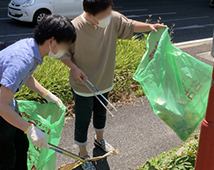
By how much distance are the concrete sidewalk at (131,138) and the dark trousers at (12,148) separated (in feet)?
2.36

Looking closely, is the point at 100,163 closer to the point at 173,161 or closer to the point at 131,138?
the point at 131,138

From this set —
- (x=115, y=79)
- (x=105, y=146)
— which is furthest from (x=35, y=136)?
(x=115, y=79)

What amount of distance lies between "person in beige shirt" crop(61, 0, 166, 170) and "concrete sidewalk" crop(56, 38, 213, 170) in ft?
0.98

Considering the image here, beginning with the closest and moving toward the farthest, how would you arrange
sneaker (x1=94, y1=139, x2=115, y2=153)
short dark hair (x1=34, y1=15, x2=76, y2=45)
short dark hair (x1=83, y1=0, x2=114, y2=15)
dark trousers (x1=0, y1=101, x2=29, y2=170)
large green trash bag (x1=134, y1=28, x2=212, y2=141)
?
short dark hair (x1=34, y1=15, x2=76, y2=45)
dark trousers (x1=0, y1=101, x2=29, y2=170)
short dark hair (x1=83, y1=0, x2=114, y2=15)
large green trash bag (x1=134, y1=28, x2=212, y2=141)
sneaker (x1=94, y1=139, x2=115, y2=153)

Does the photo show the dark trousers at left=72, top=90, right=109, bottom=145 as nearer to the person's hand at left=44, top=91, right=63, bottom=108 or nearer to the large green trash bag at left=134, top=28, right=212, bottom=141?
the person's hand at left=44, top=91, right=63, bottom=108

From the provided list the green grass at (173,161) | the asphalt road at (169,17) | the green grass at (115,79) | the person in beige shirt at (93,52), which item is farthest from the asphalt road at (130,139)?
the asphalt road at (169,17)

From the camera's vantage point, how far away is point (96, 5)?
7.61ft

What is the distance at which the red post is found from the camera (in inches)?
75.4

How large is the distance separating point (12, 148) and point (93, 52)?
104 cm

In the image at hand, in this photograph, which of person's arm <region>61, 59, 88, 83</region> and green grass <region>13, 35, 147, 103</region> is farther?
green grass <region>13, 35, 147, 103</region>

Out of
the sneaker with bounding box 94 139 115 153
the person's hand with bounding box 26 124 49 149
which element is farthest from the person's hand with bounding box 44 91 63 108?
the sneaker with bounding box 94 139 115 153

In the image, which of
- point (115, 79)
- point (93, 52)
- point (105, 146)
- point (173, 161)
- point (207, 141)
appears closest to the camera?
point (207, 141)

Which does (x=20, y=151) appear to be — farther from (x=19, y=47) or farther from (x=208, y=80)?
(x=208, y=80)

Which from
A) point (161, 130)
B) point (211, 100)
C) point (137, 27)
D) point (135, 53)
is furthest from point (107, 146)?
point (135, 53)
